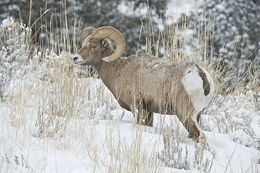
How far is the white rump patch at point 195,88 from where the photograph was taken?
482 centimetres

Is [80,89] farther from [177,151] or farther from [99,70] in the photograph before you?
[177,151]

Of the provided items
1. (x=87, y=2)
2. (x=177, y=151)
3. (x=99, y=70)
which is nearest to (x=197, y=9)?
(x=87, y=2)

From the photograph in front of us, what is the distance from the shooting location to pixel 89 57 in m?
5.75

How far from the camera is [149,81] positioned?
5.29 m

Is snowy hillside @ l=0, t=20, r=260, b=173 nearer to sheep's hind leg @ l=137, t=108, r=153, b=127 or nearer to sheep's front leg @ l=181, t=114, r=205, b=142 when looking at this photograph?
sheep's front leg @ l=181, t=114, r=205, b=142

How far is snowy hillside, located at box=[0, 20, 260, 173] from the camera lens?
11.9 feet

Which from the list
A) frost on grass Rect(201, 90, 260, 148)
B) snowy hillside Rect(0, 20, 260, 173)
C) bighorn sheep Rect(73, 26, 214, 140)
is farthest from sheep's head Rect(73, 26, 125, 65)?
frost on grass Rect(201, 90, 260, 148)

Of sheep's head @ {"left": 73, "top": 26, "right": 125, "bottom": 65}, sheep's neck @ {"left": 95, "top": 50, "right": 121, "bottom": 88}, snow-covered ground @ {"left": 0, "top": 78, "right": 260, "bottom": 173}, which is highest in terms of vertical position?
sheep's head @ {"left": 73, "top": 26, "right": 125, "bottom": 65}

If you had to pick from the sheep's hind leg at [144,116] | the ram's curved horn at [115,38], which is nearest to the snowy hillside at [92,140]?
the sheep's hind leg at [144,116]

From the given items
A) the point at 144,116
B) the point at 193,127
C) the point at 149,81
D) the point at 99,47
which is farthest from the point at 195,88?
the point at 99,47

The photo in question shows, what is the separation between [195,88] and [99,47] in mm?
Answer: 1706

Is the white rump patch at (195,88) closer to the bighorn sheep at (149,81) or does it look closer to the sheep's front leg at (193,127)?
the bighorn sheep at (149,81)

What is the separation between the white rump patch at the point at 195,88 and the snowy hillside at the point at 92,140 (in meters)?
0.38

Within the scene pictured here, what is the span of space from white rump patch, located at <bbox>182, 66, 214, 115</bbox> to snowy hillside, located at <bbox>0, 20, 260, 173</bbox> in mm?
377
